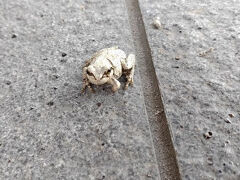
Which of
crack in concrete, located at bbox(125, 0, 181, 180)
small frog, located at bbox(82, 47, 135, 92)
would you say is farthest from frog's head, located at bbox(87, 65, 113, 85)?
crack in concrete, located at bbox(125, 0, 181, 180)

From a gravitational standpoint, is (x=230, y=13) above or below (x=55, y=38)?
above

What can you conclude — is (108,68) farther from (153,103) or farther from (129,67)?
(153,103)

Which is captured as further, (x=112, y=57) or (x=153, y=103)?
(x=112, y=57)

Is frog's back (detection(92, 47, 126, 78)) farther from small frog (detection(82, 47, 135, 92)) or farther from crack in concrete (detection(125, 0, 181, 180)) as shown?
crack in concrete (detection(125, 0, 181, 180))

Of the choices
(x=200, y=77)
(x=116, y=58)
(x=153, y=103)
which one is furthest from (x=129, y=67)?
(x=200, y=77)

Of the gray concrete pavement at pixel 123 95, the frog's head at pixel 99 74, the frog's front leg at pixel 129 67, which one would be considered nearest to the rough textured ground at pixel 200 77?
the gray concrete pavement at pixel 123 95

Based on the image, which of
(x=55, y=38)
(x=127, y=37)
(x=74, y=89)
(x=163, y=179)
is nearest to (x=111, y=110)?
(x=74, y=89)

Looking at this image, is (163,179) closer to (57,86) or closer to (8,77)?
(57,86)
